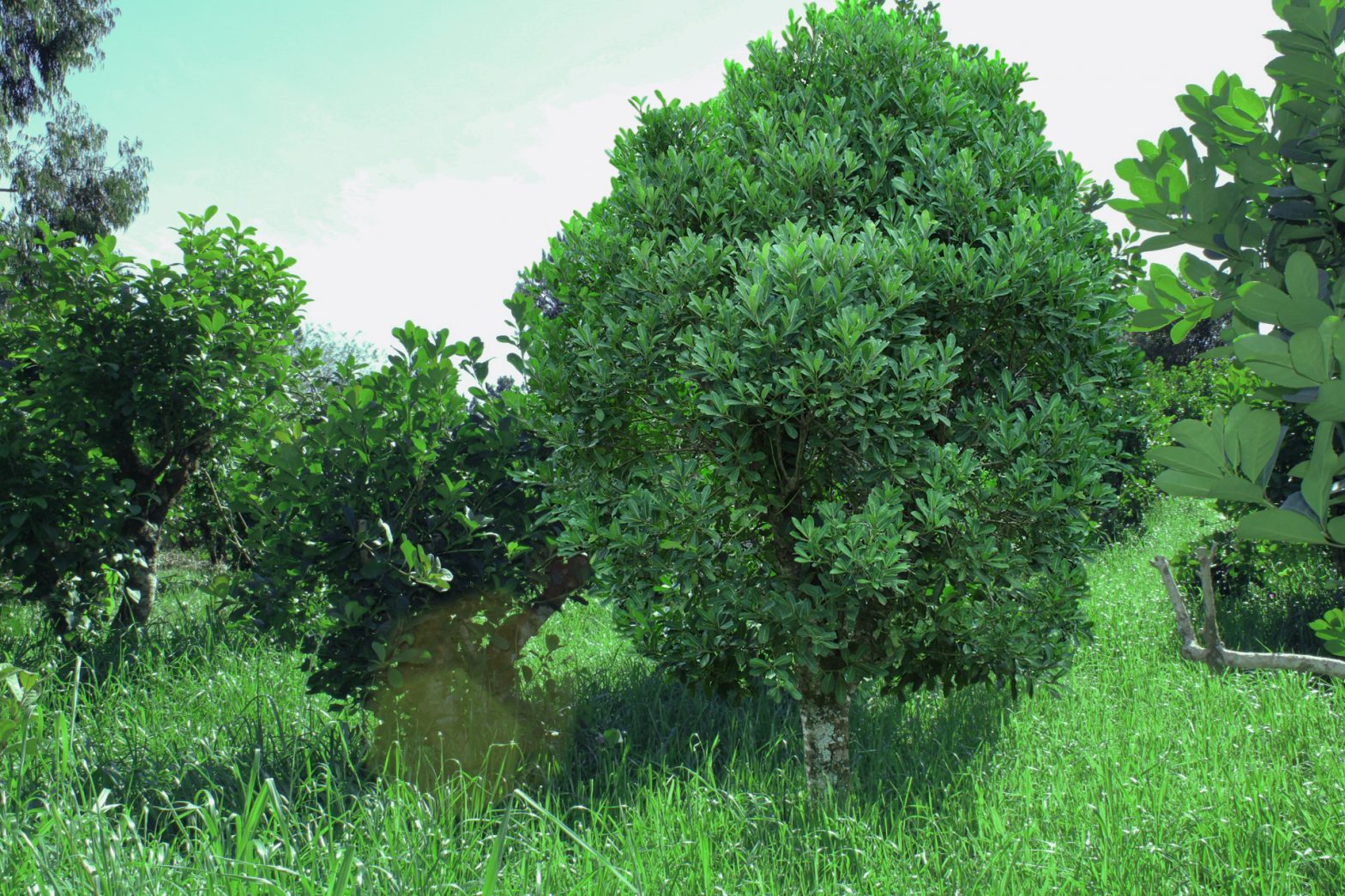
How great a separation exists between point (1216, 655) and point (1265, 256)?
2828mm

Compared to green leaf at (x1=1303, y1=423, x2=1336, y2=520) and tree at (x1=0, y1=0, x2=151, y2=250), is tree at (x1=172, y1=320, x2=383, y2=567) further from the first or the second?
tree at (x1=0, y1=0, x2=151, y2=250)

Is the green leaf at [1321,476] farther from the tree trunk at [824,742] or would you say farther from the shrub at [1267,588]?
the shrub at [1267,588]

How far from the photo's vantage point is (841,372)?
12.7 ft

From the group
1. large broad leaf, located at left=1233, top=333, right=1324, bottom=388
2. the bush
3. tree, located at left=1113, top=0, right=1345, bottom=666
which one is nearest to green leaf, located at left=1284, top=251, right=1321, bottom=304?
tree, located at left=1113, top=0, right=1345, bottom=666

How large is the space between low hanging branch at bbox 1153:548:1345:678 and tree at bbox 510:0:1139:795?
26.7 inches

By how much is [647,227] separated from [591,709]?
327 centimetres

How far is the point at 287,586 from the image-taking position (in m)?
5.18

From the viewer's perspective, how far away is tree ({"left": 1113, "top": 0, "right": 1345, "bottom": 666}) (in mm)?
1422

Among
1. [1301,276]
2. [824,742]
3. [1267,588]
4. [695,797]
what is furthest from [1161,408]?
[1301,276]

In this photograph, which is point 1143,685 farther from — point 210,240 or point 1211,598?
point 210,240

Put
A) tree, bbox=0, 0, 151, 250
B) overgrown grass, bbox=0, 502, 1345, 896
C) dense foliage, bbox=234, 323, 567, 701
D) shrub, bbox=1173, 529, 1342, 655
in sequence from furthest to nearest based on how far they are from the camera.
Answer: tree, bbox=0, 0, 151, 250 < shrub, bbox=1173, 529, 1342, 655 < dense foliage, bbox=234, 323, 567, 701 < overgrown grass, bbox=0, 502, 1345, 896

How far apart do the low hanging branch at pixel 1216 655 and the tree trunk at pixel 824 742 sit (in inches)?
72.7

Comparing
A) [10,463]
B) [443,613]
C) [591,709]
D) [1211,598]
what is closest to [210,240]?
[10,463]

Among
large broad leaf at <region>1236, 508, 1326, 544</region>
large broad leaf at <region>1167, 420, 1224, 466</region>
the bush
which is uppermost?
the bush
